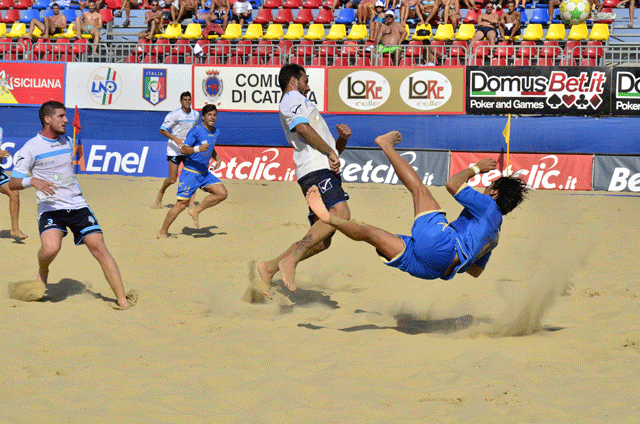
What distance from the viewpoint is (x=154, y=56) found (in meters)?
17.2

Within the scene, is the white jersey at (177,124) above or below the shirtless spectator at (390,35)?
below

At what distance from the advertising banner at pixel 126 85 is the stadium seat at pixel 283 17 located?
342 centimetres

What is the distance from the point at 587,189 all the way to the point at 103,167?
34.2ft

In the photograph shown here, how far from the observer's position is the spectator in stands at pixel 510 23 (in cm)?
1570

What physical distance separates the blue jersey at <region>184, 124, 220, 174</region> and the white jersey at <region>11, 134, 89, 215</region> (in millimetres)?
3365

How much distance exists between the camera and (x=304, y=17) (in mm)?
18266

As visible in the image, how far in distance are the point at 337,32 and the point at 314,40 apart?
808 millimetres

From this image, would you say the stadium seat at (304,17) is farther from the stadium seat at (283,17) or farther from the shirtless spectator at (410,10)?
the shirtless spectator at (410,10)

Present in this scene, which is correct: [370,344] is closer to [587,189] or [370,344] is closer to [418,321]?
[418,321]

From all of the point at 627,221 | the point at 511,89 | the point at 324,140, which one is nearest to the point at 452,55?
the point at 511,89

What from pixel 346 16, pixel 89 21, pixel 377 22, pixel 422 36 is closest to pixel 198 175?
pixel 377 22

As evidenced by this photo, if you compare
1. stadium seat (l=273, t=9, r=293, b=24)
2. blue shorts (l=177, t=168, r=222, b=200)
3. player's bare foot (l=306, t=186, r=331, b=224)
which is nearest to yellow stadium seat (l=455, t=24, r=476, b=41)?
stadium seat (l=273, t=9, r=293, b=24)

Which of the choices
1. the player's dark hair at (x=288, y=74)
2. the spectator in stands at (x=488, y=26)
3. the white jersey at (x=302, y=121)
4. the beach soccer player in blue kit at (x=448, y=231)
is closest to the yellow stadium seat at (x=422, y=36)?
the spectator in stands at (x=488, y=26)

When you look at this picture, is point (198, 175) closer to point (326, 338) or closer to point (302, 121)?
point (302, 121)
